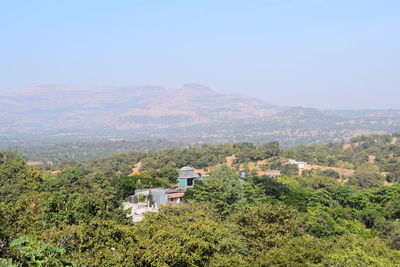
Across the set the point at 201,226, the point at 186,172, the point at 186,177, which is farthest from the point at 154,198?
the point at 201,226

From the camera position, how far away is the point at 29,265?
11.5 meters

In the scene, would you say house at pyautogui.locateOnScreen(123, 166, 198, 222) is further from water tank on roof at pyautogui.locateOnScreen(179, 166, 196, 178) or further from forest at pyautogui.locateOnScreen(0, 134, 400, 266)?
forest at pyautogui.locateOnScreen(0, 134, 400, 266)

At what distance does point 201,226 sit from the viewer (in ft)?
59.2

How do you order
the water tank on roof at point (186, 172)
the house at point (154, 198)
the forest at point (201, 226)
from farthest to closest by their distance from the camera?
the water tank on roof at point (186, 172) < the house at point (154, 198) < the forest at point (201, 226)

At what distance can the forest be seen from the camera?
14523 millimetres

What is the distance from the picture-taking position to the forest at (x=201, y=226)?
14.5 metres

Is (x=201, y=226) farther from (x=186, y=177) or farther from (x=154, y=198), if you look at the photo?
(x=186, y=177)

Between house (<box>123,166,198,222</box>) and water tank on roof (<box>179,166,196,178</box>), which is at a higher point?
water tank on roof (<box>179,166,196,178</box>)

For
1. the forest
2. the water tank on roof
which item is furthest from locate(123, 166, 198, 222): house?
the forest

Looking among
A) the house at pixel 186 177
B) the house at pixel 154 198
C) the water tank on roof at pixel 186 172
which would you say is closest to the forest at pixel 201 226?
Result: the house at pixel 154 198

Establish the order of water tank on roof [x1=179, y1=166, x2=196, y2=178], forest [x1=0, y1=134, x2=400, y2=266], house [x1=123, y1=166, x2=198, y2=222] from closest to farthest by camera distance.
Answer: forest [x1=0, y1=134, x2=400, y2=266] < house [x1=123, y1=166, x2=198, y2=222] < water tank on roof [x1=179, y1=166, x2=196, y2=178]

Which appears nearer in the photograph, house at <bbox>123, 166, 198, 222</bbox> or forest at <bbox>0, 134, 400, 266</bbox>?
forest at <bbox>0, 134, 400, 266</bbox>

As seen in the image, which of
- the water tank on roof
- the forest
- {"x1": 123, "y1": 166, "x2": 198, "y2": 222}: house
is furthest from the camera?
the water tank on roof

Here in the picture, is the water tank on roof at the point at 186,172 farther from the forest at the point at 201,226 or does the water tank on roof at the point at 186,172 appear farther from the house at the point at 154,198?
the forest at the point at 201,226
